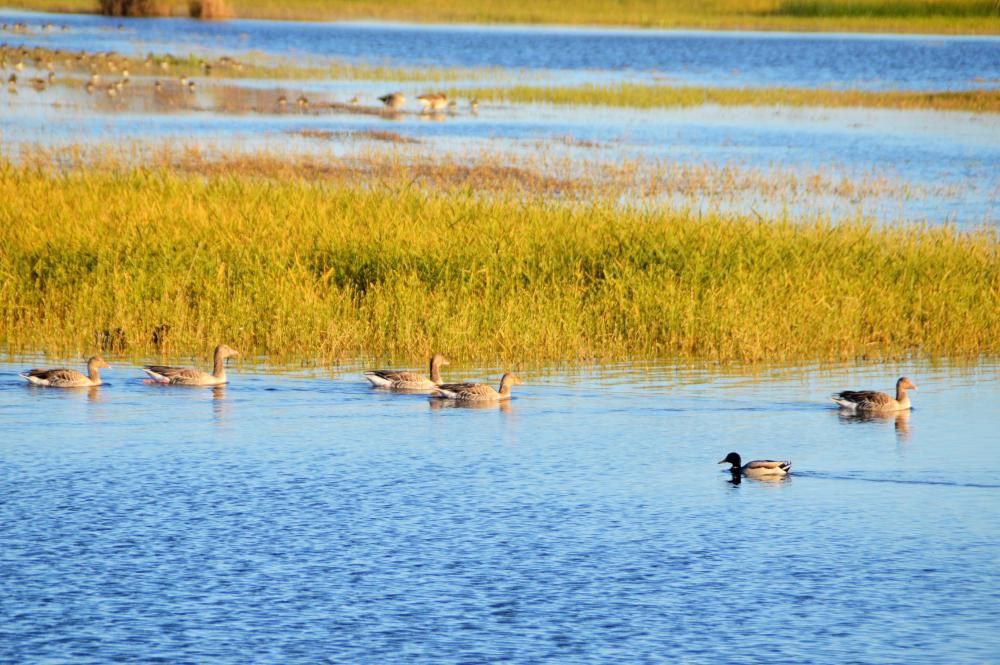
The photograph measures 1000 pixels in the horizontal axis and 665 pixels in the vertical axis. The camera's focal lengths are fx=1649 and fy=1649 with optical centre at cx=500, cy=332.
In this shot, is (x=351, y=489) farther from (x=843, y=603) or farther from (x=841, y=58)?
(x=841, y=58)

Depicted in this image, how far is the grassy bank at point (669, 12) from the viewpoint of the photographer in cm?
11281

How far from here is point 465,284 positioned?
22.6m

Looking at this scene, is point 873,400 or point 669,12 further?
point 669,12

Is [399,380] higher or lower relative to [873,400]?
higher

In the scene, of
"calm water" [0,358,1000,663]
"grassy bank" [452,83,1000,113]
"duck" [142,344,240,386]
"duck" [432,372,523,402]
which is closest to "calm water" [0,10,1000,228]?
"grassy bank" [452,83,1000,113]

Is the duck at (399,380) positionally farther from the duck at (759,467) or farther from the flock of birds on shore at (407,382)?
the duck at (759,467)

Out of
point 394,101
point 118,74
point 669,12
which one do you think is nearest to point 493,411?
point 394,101

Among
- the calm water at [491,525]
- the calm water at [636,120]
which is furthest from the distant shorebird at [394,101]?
the calm water at [491,525]

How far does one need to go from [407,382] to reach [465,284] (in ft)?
12.2

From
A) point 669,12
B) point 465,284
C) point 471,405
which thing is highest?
point 669,12

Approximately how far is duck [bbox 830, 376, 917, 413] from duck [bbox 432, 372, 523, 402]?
3.66m

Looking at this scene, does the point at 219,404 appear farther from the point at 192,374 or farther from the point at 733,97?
the point at 733,97

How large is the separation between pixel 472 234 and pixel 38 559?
42.1ft

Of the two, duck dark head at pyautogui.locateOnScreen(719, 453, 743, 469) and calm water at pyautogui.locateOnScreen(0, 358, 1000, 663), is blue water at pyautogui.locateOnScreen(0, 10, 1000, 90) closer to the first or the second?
calm water at pyautogui.locateOnScreen(0, 358, 1000, 663)
